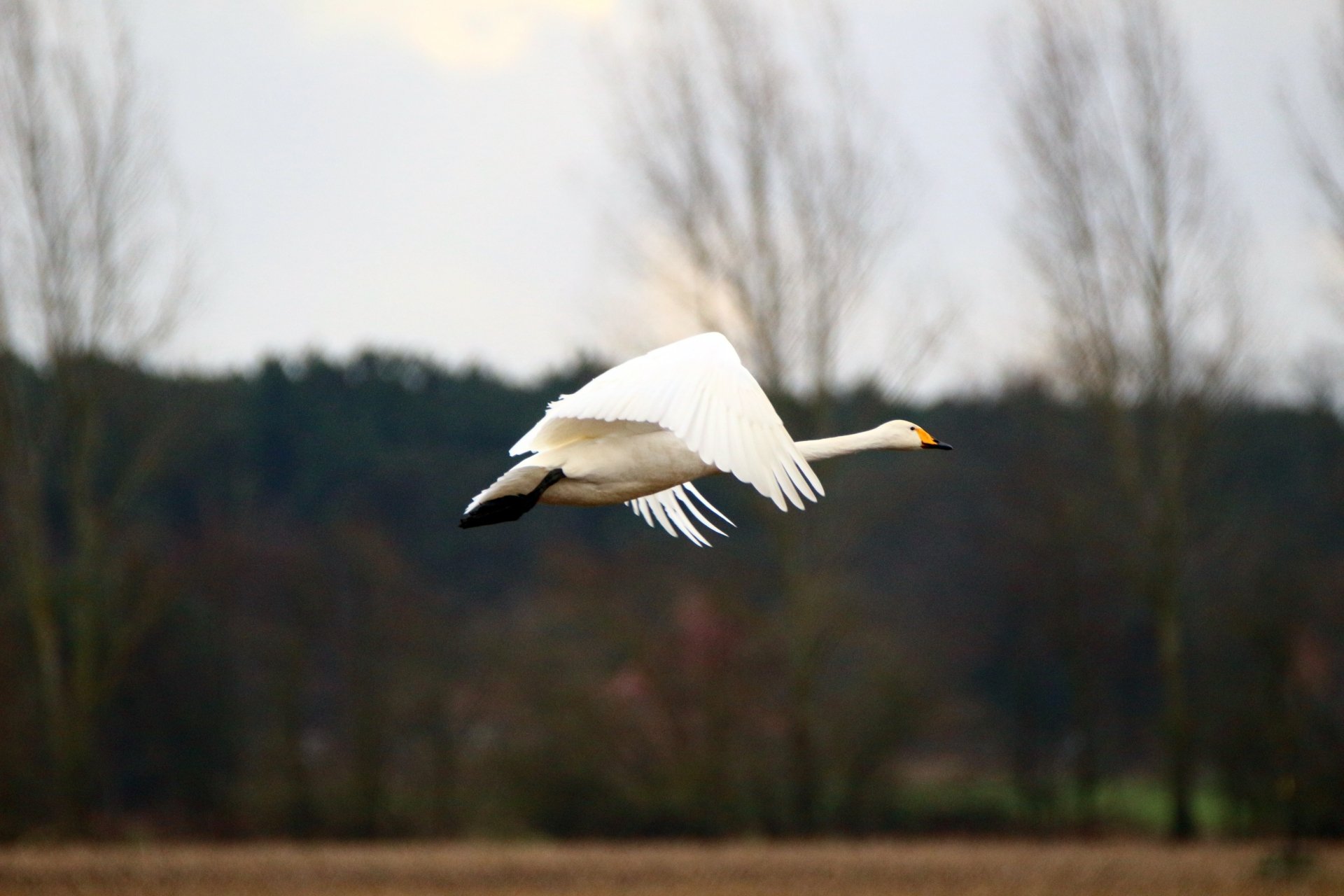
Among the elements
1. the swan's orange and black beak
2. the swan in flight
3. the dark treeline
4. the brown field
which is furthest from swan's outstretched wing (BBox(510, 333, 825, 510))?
the dark treeline

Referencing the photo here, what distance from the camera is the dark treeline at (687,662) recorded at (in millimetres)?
21844

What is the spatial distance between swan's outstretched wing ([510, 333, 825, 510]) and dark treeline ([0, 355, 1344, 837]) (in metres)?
13.9

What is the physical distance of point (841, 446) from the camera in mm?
8086

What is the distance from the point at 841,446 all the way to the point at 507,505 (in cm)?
177

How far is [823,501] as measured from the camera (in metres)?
20.5

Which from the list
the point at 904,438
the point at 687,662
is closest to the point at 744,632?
the point at 687,662

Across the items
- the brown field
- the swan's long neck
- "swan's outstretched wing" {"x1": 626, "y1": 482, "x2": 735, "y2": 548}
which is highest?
the swan's long neck

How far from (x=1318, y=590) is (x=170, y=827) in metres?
19.2

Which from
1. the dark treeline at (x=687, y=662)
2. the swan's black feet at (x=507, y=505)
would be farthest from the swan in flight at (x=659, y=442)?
the dark treeline at (x=687, y=662)

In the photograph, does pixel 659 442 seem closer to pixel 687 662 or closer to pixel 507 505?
pixel 507 505

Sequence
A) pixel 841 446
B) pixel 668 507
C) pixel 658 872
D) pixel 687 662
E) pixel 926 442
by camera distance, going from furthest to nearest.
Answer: pixel 687 662
pixel 658 872
pixel 926 442
pixel 668 507
pixel 841 446

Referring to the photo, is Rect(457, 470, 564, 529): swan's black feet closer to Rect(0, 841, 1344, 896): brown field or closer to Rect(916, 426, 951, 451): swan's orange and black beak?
Rect(916, 426, 951, 451): swan's orange and black beak

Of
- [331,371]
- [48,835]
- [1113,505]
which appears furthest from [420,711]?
[331,371]

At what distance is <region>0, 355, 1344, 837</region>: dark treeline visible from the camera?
21.8 meters
